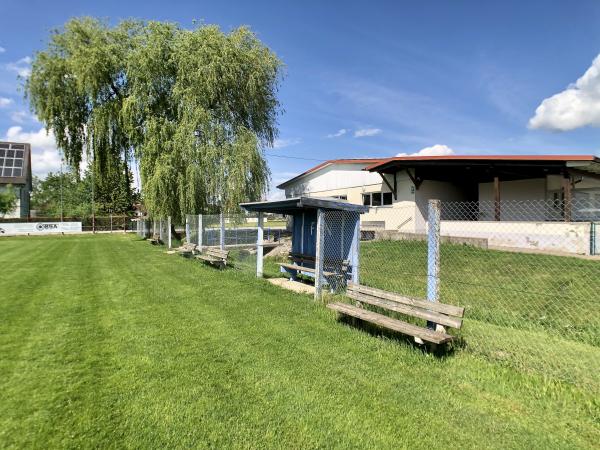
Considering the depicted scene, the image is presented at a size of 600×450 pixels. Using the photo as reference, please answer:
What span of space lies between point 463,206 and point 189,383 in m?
19.5

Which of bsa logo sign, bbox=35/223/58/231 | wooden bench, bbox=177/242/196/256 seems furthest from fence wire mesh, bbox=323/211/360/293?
bsa logo sign, bbox=35/223/58/231

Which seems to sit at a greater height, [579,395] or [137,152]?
[137,152]

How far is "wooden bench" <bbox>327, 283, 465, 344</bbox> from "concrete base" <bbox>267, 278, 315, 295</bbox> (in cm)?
232

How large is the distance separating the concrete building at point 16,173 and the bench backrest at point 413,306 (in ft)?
157

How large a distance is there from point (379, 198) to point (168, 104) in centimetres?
1280

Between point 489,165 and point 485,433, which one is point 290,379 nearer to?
point 485,433

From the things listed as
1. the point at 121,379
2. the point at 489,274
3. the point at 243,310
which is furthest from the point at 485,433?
the point at 489,274

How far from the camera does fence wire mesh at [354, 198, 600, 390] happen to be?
4742 millimetres

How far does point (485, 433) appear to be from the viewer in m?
2.94

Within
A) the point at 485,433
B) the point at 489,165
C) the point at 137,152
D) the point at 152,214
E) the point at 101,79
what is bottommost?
the point at 485,433

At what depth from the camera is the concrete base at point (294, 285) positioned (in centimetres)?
821

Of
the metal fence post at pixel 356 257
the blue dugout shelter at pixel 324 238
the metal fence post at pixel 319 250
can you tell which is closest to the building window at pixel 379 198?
the blue dugout shelter at pixel 324 238

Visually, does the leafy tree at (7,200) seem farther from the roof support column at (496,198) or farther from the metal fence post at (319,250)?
the roof support column at (496,198)

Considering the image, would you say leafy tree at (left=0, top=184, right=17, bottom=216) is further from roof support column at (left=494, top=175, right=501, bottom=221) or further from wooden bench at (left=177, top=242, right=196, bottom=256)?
roof support column at (left=494, top=175, right=501, bottom=221)
